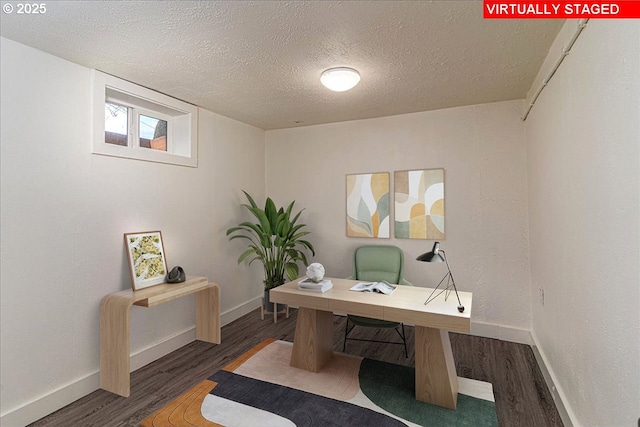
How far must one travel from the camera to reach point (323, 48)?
7.20ft

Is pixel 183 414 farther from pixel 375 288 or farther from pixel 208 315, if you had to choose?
pixel 375 288

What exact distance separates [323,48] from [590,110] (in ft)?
5.33

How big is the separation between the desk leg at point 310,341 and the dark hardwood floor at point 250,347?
476 mm

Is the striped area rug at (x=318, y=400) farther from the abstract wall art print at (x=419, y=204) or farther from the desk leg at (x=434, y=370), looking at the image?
the abstract wall art print at (x=419, y=204)

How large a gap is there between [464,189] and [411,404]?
7.51 feet

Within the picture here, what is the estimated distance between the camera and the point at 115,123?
280cm

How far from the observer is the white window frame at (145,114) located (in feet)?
8.31

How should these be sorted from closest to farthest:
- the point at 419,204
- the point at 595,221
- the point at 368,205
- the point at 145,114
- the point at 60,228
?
the point at 595,221
the point at 60,228
the point at 145,114
the point at 419,204
the point at 368,205

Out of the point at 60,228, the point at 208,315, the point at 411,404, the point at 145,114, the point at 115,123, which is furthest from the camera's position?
the point at 208,315

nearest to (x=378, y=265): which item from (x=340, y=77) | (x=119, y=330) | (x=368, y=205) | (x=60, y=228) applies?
(x=368, y=205)

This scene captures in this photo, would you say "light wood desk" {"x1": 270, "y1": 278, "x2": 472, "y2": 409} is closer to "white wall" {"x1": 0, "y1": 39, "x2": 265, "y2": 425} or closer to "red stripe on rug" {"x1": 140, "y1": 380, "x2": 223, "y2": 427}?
"red stripe on rug" {"x1": 140, "y1": 380, "x2": 223, "y2": 427}

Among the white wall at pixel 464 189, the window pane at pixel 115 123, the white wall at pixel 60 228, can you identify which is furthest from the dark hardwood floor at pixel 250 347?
the window pane at pixel 115 123

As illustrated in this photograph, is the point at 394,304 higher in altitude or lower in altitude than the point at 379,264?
lower

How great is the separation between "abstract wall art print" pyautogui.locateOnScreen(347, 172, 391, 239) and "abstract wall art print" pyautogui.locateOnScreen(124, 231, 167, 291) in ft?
7.24
